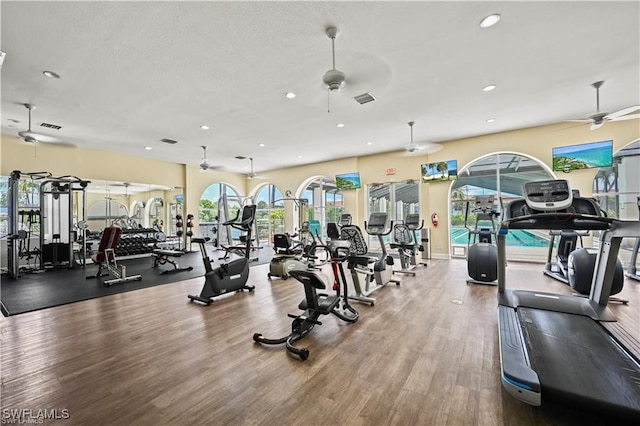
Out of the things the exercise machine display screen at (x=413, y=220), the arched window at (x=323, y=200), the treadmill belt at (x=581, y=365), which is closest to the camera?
the treadmill belt at (x=581, y=365)

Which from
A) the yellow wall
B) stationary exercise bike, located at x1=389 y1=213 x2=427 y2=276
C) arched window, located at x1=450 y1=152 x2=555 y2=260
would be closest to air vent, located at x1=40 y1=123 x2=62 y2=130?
the yellow wall

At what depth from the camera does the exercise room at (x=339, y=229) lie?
76.1 inches


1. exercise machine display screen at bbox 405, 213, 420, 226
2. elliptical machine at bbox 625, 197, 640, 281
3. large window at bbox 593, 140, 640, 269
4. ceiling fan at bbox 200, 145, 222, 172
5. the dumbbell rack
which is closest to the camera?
elliptical machine at bbox 625, 197, 640, 281

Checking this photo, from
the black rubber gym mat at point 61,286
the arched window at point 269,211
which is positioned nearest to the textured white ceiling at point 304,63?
the black rubber gym mat at point 61,286

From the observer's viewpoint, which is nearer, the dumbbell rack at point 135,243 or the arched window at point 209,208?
the dumbbell rack at point 135,243

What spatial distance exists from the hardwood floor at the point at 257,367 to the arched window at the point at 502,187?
11.1 feet

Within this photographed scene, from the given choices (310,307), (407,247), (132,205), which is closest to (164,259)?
(132,205)

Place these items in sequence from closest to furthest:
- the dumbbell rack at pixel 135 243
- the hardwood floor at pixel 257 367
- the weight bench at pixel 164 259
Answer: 1. the hardwood floor at pixel 257 367
2. the weight bench at pixel 164 259
3. the dumbbell rack at pixel 135 243

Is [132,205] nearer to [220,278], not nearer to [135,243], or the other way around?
[135,243]

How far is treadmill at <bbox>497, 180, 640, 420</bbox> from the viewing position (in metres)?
1.62

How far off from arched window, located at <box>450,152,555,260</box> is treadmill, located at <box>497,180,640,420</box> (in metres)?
3.98

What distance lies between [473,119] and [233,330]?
20.7 feet

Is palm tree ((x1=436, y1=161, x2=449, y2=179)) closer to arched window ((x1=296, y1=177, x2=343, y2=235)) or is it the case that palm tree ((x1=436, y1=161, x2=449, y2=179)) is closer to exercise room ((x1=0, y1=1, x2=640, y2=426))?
exercise room ((x1=0, y1=1, x2=640, y2=426))

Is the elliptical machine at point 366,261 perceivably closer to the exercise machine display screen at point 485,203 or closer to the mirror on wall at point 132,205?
the exercise machine display screen at point 485,203
